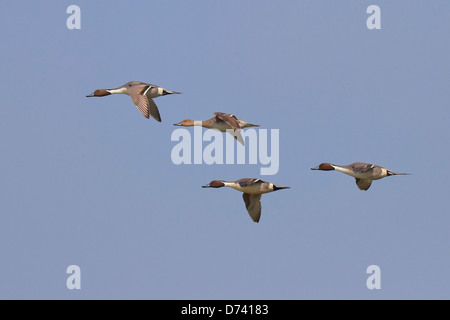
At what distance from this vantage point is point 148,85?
19.6 m

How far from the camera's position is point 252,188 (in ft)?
64.0

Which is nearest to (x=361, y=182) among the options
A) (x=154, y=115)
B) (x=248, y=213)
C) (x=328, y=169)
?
(x=328, y=169)

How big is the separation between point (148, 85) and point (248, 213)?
284 centimetres

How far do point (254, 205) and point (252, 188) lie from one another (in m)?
0.70

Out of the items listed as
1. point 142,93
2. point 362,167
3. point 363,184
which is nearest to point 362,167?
point 362,167

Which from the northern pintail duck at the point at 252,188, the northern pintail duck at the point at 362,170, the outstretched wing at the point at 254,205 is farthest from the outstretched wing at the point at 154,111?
the northern pintail duck at the point at 362,170


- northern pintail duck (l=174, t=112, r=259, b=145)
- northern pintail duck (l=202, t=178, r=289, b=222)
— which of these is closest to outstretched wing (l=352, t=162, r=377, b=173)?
northern pintail duck (l=202, t=178, r=289, b=222)

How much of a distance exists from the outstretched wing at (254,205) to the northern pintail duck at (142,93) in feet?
6.98

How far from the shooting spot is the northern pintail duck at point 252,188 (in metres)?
19.5

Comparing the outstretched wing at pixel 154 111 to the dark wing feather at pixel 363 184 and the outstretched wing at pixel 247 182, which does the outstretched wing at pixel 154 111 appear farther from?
the dark wing feather at pixel 363 184

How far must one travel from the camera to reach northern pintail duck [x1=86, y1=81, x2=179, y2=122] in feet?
60.5

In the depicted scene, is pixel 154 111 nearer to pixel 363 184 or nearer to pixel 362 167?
pixel 362 167
